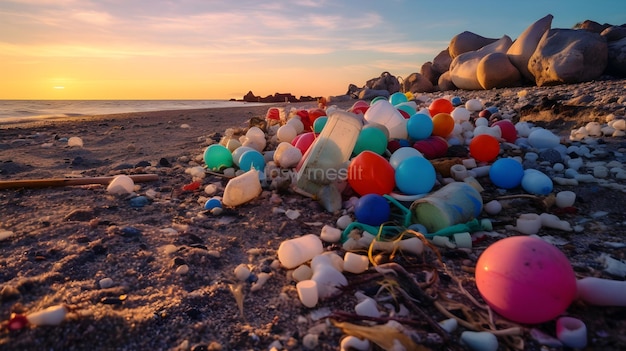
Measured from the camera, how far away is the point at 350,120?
10.2 ft

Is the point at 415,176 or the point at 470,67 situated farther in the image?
the point at 470,67

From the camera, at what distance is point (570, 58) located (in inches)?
338

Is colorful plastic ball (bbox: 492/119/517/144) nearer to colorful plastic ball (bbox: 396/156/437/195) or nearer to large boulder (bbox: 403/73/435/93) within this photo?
colorful plastic ball (bbox: 396/156/437/195)

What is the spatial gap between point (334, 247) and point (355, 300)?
53 centimetres

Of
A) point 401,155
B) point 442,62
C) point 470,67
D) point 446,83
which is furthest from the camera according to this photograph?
point 442,62

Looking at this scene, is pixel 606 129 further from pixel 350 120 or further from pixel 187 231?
pixel 187 231

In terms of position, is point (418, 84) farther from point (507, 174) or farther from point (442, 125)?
point (507, 174)

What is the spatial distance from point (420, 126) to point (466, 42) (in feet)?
44.5

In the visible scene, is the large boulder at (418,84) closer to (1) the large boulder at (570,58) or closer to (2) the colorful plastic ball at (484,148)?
(1) the large boulder at (570,58)

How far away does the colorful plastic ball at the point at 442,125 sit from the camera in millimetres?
3711

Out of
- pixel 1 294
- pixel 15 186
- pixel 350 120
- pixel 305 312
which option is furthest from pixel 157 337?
pixel 15 186

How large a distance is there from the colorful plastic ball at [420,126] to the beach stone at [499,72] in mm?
8218

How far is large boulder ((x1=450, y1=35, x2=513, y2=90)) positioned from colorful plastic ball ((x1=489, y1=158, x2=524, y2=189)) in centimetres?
928

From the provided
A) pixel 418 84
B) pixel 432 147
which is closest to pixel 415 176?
pixel 432 147
